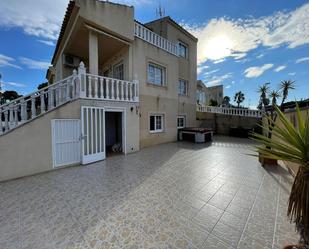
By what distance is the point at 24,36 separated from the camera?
10586mm

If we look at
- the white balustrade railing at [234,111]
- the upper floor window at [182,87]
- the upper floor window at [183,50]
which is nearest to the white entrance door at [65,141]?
the upper floor window at [182,87]

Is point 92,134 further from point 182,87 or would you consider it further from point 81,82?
point 182,87

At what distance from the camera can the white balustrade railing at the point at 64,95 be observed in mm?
5091

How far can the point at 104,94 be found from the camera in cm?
743

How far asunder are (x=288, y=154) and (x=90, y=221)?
3.30 m

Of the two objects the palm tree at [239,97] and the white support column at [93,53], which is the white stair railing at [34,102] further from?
the palm tree at [239,97]

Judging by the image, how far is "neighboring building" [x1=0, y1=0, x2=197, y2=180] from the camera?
538cm

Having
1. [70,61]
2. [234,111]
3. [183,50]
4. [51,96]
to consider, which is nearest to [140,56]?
[70,61]

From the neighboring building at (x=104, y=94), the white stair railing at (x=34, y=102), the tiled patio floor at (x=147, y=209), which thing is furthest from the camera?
the neighboring building at (x=104, y=94)

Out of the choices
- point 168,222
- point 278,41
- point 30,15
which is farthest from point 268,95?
point 30,15

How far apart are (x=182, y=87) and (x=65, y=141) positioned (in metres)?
10.5

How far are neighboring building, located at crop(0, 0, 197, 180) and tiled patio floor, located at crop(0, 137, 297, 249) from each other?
126cm

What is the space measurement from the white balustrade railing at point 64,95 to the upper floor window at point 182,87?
602cm

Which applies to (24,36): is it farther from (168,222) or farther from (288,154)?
(288,154)
